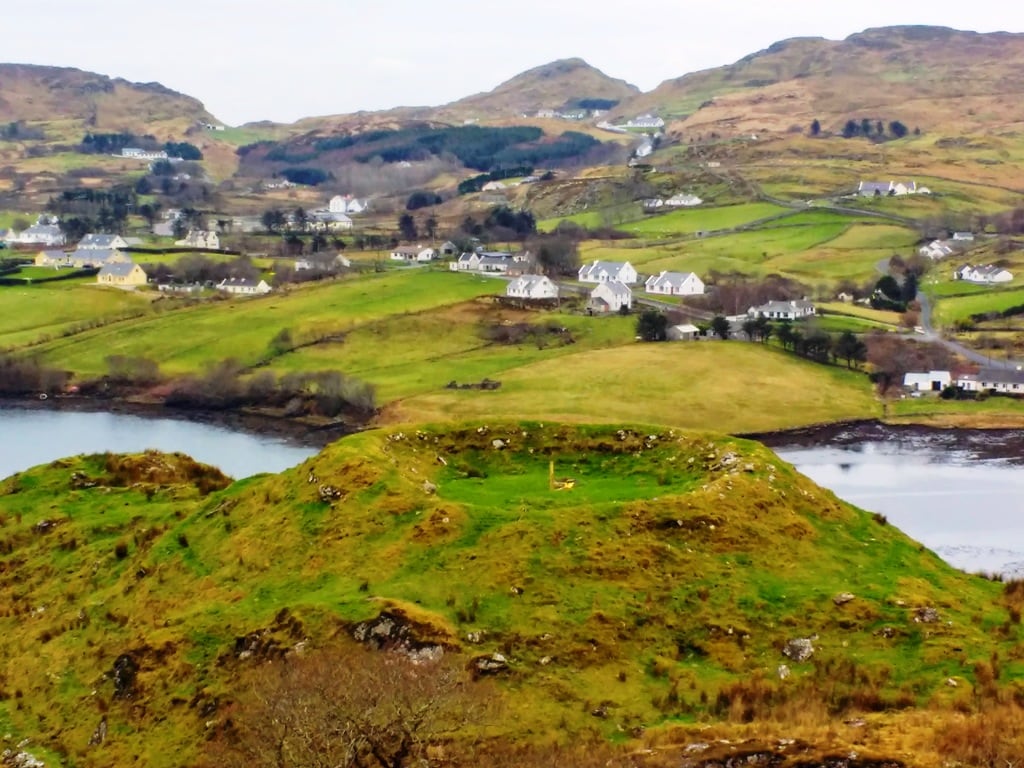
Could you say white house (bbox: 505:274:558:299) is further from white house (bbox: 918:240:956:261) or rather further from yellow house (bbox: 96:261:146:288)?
white house (bbox: 918:240:956:261)

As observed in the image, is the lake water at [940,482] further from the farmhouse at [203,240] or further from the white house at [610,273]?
the farmhouse at [203,240]

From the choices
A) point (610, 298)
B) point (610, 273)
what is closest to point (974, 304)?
point (610, 298)

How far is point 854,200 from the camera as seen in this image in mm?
156375

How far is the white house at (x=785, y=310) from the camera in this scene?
99.2m

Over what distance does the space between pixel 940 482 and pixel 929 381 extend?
2059 centimetres

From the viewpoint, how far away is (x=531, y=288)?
360ft

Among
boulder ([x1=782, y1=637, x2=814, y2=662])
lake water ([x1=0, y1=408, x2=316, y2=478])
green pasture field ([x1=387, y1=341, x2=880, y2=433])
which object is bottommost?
lake water ([x1=0, y1=408, x2=316, y2=478])

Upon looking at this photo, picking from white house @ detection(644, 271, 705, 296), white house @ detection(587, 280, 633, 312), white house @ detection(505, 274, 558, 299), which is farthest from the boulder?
white house @ detection(644, 271, 705, 296)

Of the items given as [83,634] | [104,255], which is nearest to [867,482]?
[83,634]

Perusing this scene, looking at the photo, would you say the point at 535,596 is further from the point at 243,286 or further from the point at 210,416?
the point at 243,286

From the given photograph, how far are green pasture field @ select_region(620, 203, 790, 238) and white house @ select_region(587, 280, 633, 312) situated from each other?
43.3m

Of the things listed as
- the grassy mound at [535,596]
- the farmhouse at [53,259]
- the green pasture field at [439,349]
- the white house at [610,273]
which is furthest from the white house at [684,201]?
the grassy mound at [535,596]

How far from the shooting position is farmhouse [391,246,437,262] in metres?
137

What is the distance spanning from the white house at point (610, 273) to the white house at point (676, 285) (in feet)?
11.3
